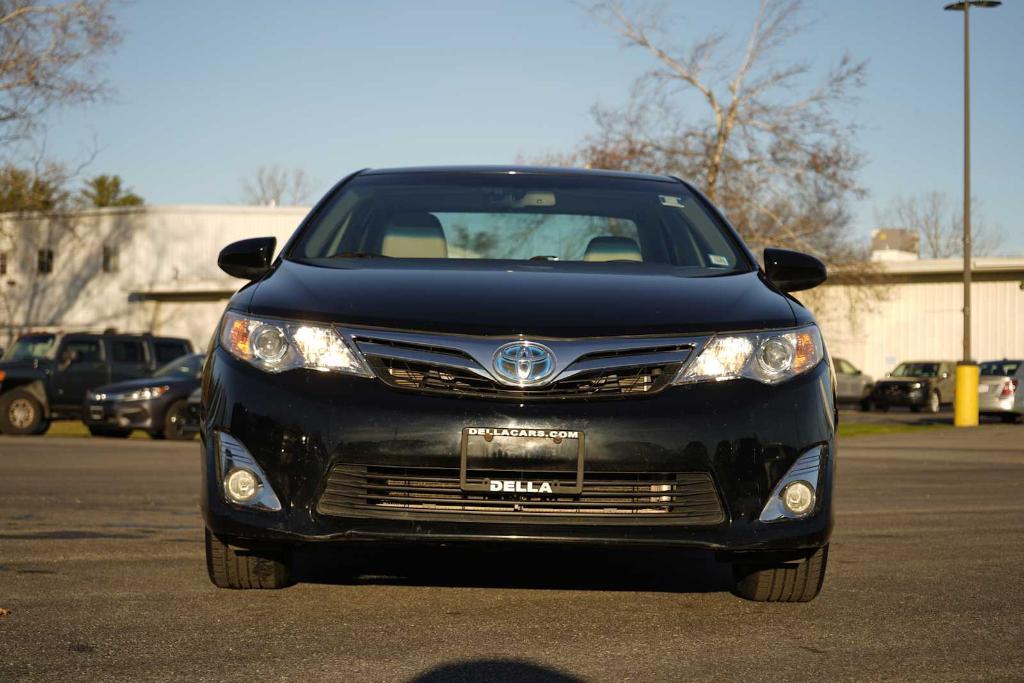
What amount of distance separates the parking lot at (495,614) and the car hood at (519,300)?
87cm

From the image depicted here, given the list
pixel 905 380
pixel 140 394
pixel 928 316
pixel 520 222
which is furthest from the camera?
pixel 928 316

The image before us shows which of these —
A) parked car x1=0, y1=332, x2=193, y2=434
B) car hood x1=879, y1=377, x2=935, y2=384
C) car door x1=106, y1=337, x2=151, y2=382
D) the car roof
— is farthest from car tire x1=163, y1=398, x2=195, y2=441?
car hood x1=879, y1=377, x2=935, y2=384

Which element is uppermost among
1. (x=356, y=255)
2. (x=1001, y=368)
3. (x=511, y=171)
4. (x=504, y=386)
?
(x=511, y=171)

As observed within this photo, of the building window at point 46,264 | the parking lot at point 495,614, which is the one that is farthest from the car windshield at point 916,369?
the parking lot at point 495,614

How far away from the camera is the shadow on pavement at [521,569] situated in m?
5.71

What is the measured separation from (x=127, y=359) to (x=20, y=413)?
2.28 m

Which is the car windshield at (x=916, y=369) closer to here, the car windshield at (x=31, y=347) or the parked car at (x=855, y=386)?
the parked car at (x=855, y=386)

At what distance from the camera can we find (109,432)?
24.4 m

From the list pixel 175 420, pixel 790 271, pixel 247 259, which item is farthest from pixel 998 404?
pixel 247 259

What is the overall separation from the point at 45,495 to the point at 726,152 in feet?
71.1

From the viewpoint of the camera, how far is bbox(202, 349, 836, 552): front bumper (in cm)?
436

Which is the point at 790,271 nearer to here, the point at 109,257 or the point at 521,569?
the point at 521,569

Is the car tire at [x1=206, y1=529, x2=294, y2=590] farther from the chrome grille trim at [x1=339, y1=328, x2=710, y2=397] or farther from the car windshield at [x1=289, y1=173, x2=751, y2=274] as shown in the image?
the car windshield at [x1=289, y1=173, x2=751, y2=274]

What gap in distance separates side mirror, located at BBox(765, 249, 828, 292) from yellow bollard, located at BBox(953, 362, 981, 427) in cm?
2393
